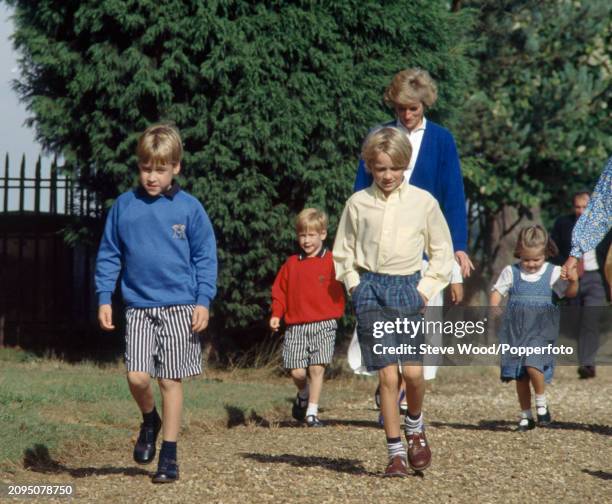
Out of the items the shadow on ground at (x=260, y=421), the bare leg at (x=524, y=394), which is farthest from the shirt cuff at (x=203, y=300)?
the bare leg at (x=524, y=394)

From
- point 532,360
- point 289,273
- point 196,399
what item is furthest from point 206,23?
point 532,360

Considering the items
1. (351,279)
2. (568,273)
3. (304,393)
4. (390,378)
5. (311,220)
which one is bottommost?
(304,393)

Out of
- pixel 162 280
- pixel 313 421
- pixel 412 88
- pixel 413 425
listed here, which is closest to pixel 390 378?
pixel 413 425

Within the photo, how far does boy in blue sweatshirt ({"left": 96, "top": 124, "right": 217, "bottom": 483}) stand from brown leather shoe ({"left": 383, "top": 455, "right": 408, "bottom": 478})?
3.47 ft

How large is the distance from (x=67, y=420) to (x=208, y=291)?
2.34 m

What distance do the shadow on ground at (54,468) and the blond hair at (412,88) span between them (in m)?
2.61

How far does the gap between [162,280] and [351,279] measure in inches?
37.4

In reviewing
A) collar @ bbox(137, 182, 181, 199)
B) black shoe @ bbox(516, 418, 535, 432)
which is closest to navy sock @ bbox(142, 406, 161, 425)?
collar @ bbox(137, 182, 181, 199)

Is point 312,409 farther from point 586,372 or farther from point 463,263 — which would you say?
point 586,372

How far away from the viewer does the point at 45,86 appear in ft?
36.8

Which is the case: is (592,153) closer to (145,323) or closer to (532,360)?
(532,360)

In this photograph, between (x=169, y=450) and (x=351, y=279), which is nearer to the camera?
(x=169, y=450)

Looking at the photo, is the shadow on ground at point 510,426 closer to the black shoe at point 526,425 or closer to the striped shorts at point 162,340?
the black shoe at point 526,425

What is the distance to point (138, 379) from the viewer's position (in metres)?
5.93
